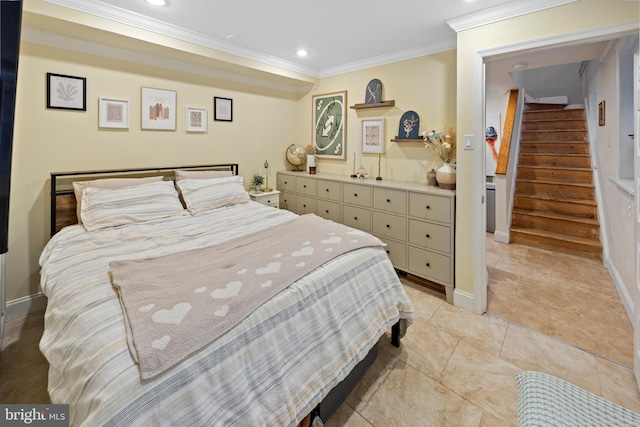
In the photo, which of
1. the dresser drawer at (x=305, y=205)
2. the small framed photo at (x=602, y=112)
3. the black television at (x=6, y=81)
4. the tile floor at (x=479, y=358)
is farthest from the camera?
the dresser drawer at (x=305, y=205)

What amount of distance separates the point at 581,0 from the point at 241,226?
2.86 metres

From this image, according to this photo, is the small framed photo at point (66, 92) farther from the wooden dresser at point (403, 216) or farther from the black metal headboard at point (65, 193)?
the wooden dresser at point (403, 216)

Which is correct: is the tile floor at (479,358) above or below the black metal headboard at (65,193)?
below

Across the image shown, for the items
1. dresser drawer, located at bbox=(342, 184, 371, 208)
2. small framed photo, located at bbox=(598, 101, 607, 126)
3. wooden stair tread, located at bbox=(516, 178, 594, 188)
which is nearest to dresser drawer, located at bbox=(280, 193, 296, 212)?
dresser drawer, located at bbox=(342, 184, 371, 208)

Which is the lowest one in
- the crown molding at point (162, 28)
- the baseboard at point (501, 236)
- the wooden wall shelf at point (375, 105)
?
the baseboard at point (501, 236)

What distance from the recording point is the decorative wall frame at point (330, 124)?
4043 millimetres

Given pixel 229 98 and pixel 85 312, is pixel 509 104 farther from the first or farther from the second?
pixel 85 312

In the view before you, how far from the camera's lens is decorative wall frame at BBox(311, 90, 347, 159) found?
13.3ft

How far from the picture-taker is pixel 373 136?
3.75 metres

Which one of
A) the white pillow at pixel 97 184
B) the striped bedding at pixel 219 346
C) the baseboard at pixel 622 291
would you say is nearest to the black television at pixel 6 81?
the striped bedding at pixel 219 346

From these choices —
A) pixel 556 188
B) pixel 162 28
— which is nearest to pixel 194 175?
pixel 162 28

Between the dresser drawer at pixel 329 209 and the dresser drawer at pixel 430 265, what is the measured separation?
3.29 feet

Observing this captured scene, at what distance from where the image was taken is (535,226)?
441cm

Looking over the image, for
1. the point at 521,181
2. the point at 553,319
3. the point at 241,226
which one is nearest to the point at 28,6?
the point at 241,226
